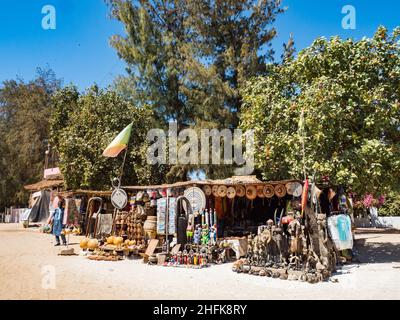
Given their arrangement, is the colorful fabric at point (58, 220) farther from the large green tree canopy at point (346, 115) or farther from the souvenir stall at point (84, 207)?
the large green tree canopy at point (346, 115)

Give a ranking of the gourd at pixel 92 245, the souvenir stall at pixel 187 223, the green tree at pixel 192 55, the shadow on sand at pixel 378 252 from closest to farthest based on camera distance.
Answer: the souvenir stall at pixel 187 223, the shadow on sand at pixel 378 252, the gourd at pixel 92 245, the green tree at pixel 192 55

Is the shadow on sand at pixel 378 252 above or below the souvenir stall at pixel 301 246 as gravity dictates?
below

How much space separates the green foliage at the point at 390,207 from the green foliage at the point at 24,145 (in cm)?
3046

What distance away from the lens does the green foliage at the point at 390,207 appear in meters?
29.8

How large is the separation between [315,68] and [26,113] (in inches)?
1221

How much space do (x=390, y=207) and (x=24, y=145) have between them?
32.6m

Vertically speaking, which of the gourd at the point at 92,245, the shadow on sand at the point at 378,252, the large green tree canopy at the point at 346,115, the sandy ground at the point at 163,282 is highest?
the large green tree canopy at the point at 346,115

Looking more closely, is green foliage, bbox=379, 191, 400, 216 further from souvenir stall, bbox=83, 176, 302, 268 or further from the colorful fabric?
the colorful fabric

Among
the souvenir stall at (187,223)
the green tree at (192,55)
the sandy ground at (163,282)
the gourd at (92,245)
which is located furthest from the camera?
the green tree at (192,55)

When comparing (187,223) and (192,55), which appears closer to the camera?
(187,223)

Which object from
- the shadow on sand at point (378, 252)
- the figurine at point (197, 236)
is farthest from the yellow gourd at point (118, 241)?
the shadow on sand at point (378, 252)

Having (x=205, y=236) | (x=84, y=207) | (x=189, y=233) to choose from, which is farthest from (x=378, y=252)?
(x=84, y=207)

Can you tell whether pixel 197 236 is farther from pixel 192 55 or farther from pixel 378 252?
pixel 192 55

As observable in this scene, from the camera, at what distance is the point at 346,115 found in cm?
1181
